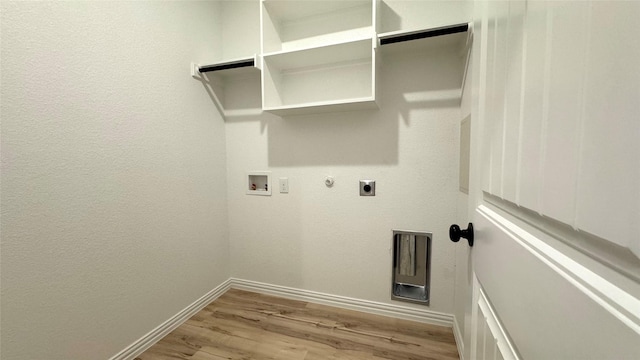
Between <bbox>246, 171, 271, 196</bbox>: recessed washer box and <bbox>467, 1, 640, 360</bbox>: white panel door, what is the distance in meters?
1.65

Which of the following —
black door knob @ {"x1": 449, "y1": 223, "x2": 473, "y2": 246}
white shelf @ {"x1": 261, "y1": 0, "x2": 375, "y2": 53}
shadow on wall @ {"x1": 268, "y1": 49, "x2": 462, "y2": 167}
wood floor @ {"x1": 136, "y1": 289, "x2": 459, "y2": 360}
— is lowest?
Result: wood floor @ {"x1": 136, "y1": 289, "x2": 459, "y2": 360}

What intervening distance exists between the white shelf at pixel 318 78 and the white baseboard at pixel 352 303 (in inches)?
54.8

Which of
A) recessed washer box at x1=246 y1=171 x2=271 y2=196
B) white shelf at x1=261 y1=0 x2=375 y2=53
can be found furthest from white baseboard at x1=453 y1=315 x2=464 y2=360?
white shelf at x1=261 y1=0 x2=375 y2=53

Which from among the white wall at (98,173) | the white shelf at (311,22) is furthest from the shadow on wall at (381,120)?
the white wall at (98,173)

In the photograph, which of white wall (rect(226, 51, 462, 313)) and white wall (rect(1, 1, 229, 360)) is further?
white wall (rect(226, 51, 462, 313))

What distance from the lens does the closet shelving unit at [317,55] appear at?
151cm

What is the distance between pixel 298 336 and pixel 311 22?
7.05 feet

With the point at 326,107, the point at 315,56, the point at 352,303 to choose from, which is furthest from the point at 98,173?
the point at 352,303

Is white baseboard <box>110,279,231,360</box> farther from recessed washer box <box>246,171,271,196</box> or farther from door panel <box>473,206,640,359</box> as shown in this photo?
door panel <box>473,206,640,359</box>

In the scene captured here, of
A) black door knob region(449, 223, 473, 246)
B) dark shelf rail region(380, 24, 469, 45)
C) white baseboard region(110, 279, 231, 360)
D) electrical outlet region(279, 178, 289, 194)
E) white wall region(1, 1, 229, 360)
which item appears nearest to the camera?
black door knob region(449, 223, 473, 246)

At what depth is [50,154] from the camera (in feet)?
3.40

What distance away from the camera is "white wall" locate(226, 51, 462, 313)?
1555 mm

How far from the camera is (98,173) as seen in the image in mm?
1203

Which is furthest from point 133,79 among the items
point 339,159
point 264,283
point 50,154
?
point 264,283
